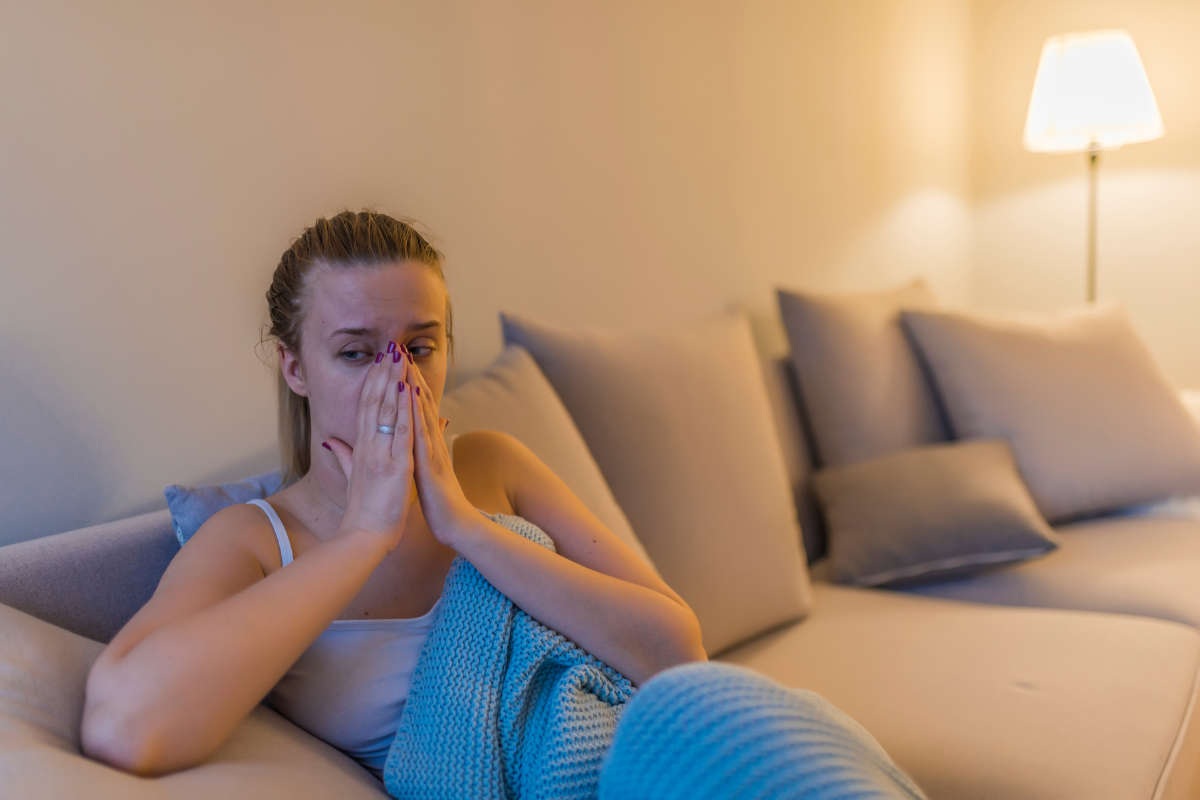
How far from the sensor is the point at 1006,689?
1355 millimetres

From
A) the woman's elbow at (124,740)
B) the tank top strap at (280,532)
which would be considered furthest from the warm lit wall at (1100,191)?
the woman's elbow at (124,740)

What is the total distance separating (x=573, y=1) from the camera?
1.93 m

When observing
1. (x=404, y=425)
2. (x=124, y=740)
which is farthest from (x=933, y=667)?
(x=124, y=740)

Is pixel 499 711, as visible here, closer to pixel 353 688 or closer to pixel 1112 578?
pixel 353 688

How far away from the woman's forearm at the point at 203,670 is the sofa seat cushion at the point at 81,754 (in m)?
0.02

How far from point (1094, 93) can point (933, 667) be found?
227 centimetres

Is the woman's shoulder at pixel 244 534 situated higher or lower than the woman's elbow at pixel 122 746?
higher

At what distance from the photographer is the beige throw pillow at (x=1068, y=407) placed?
2.13 meters

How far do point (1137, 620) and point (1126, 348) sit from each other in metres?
0.95

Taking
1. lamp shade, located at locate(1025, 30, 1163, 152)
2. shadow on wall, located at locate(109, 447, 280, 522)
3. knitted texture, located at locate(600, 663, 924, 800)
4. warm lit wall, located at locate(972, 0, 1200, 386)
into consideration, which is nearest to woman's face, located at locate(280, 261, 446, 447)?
shadow on wall, located at locate(109, 447, 280, 522)

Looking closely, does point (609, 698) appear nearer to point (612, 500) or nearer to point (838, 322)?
point (612, 500)

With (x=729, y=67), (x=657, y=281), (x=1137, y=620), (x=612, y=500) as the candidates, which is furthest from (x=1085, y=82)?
(x=612, y=500)

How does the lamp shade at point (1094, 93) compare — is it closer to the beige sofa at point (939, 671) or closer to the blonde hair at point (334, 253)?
the beige sofa at point (939, 671)

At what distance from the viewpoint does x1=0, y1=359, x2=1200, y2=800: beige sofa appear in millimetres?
810
